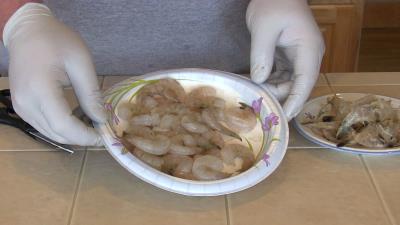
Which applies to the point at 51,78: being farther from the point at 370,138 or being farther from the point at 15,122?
the point at 370,138

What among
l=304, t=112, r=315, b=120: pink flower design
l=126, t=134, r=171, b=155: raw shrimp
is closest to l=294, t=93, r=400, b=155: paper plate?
l=304, t=112, r=315, b=120: pink flower design

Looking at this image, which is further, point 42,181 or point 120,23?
point 120,23

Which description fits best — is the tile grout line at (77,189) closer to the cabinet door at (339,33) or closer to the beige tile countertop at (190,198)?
the beige tile countertop at (190,198)

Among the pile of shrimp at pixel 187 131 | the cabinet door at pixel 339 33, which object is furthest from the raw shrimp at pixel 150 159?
the cabinet door at pixel 339 33

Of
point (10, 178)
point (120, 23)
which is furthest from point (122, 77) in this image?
point (10, 178)

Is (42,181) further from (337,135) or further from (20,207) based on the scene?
(337,135)
